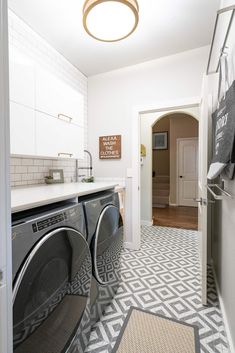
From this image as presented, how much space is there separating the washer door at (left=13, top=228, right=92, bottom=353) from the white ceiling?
195cm

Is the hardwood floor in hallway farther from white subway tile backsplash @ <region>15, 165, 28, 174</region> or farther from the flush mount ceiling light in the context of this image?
the flush mount ceiling light

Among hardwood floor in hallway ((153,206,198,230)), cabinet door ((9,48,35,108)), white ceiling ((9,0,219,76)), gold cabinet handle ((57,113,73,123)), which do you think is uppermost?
white ceiling ((9,0,219,76))

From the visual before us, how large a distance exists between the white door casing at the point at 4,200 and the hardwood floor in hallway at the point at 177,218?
11.6 feet

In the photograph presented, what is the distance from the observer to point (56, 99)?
1.82 m

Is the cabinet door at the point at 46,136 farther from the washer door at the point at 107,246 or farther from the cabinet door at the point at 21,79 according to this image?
the washer door at the point at 107,246

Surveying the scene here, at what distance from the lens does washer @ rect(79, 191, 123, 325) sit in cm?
124

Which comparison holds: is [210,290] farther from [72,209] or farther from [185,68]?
[185,68]

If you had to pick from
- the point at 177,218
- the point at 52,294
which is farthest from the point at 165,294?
the point at 177,218

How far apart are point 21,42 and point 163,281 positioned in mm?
2751

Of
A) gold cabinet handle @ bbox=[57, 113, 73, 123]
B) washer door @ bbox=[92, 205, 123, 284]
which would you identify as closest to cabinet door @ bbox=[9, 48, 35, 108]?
gold cabinet handle @ bbox=[57, 113, 73, 123]

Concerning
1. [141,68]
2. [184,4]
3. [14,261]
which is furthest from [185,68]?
[14,261]

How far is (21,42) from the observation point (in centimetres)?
183

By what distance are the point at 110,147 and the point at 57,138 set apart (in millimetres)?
1056

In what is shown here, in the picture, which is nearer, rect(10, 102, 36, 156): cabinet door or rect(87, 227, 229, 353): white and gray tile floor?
rect(87, 227, 229, 353): white and gray tile floor
